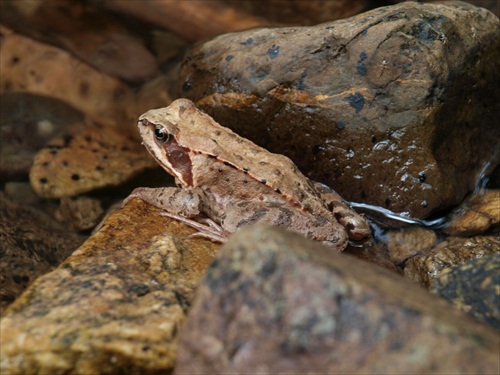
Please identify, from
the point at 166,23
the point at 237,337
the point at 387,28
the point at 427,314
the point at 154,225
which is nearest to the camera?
the point at 427,314

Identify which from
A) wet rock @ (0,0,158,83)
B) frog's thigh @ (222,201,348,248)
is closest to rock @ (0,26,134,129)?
wet rock @ (0,0,158,83)

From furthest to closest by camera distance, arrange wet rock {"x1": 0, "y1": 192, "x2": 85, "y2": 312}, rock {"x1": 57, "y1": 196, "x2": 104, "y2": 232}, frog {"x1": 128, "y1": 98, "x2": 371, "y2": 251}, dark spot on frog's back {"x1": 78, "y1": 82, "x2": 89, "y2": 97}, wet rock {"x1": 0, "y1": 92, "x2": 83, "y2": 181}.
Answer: dark spot on frog's back {"x1": 78, "y1": 82, "x2": 89, "y2": 97} → wet rock {"x1": 0, "y1": 92, "x2": 83, "y2": 181} → rock {"x1": 57, "y1": 196, "x2": 104, "y2": 232} → frog {"x1": 128, "y1": 98, "x2": 371, "y2": 251} → wet rock {"x1": 0, "y1": 192, "x2": 85, "y2": 312}

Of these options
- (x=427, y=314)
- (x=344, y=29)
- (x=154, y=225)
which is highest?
(x=344, y=29)

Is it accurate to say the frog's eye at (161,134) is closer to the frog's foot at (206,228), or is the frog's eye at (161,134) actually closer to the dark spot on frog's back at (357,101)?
the frog's foot at (206,228)

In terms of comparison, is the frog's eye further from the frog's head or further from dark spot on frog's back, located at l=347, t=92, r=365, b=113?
dark spot on frog's back, located at l=347, t=92, r=365, b=113

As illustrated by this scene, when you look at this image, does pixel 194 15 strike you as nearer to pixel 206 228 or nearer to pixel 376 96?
pixel 376 96

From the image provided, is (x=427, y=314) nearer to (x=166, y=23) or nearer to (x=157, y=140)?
(x=157, y=140)

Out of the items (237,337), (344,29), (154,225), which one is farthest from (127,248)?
(344,29)

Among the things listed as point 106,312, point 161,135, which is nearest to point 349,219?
point 161,135
